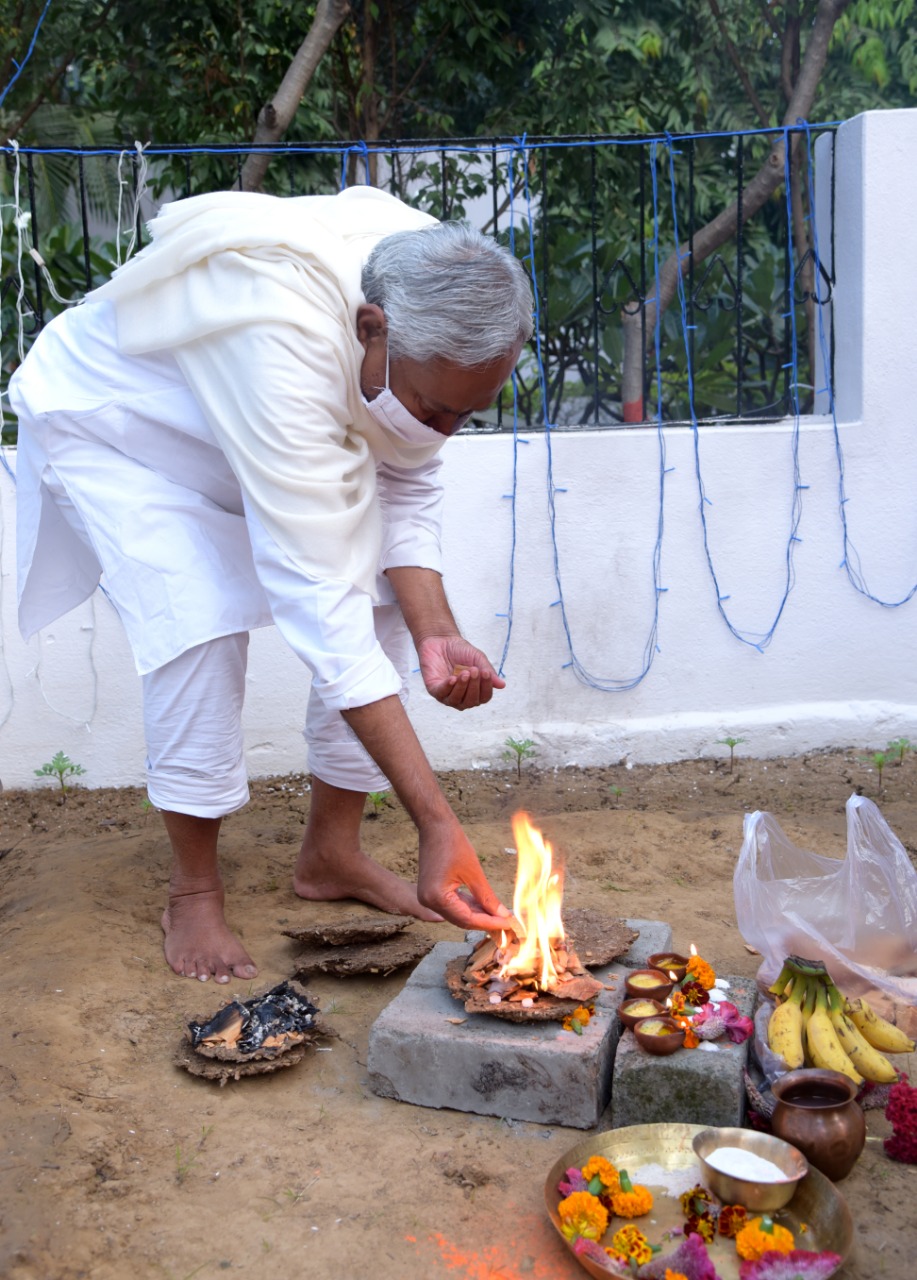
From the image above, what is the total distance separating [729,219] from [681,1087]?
4.81 metres

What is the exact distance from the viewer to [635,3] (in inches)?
315

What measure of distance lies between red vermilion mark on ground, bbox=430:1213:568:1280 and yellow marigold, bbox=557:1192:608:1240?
7 cm

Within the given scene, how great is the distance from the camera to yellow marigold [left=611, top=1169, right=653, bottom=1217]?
2250 millimetres

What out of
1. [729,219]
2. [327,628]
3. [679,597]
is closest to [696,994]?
[327,628]

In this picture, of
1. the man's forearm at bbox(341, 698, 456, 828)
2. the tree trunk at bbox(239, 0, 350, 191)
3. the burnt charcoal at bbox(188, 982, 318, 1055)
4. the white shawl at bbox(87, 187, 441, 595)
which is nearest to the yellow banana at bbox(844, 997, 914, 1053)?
the man's forearm at bbox(341, 698, 456, 828)

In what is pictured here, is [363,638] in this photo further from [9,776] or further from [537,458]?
[9,776]

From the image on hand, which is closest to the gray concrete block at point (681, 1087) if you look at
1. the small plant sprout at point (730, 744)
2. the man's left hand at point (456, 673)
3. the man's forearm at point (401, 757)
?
the man's forearm at point (401, 757)

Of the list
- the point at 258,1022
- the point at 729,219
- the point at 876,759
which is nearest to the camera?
the point at 258,1022

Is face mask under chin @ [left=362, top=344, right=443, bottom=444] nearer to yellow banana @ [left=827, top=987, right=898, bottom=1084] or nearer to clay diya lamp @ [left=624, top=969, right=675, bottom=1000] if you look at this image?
clay diya lamp @ [left=624, top=969, right=675, bottom=1000]

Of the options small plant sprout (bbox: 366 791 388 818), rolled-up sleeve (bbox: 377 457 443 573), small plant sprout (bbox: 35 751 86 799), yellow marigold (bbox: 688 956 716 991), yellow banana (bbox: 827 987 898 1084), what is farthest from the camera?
small plant sprout (bbox: 35 751 86 799)

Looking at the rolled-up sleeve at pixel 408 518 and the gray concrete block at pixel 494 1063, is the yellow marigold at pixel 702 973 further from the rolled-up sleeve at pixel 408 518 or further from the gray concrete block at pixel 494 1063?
the rolled-up sleeve at pixel 408 518

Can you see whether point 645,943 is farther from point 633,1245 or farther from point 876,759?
point 876,759

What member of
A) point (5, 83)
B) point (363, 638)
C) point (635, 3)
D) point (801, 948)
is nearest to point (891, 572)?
point (801, 948)

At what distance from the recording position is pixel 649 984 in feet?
9.25
